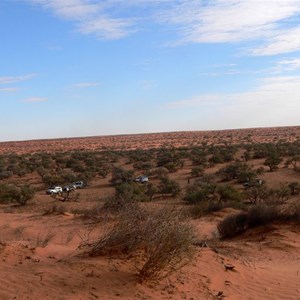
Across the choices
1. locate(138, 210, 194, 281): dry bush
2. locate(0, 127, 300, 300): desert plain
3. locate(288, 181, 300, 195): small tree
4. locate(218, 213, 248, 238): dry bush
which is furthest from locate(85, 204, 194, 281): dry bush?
locate(288, 181, 300, 195): small tree

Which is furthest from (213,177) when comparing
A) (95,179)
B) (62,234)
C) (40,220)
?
(62,234)

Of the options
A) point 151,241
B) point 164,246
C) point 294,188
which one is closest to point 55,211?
point 294,188

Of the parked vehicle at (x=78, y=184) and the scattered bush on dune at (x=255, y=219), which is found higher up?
the scattered bush on dune at (x=255, y=219)

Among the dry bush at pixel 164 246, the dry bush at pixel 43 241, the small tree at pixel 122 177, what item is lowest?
the small tree at pixel 122 177

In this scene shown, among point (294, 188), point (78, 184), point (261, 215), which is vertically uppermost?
point (261, 215)

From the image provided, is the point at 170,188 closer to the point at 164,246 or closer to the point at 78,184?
the point at 78,184

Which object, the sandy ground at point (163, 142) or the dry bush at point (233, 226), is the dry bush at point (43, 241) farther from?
the sandy ground at point (163, 142)

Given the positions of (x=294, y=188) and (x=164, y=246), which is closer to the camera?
(x=164, y=246)

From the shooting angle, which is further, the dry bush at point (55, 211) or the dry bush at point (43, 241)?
the dry bush at point (55, 211)

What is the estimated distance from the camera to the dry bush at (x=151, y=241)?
30.6 feet

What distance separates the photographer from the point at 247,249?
46.7ft

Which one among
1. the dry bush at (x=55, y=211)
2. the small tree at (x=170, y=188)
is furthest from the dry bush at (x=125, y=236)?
the small tree at (x=170, y=188)

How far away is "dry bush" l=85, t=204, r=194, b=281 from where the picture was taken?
30.6 feet

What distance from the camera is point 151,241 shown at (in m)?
9.46
